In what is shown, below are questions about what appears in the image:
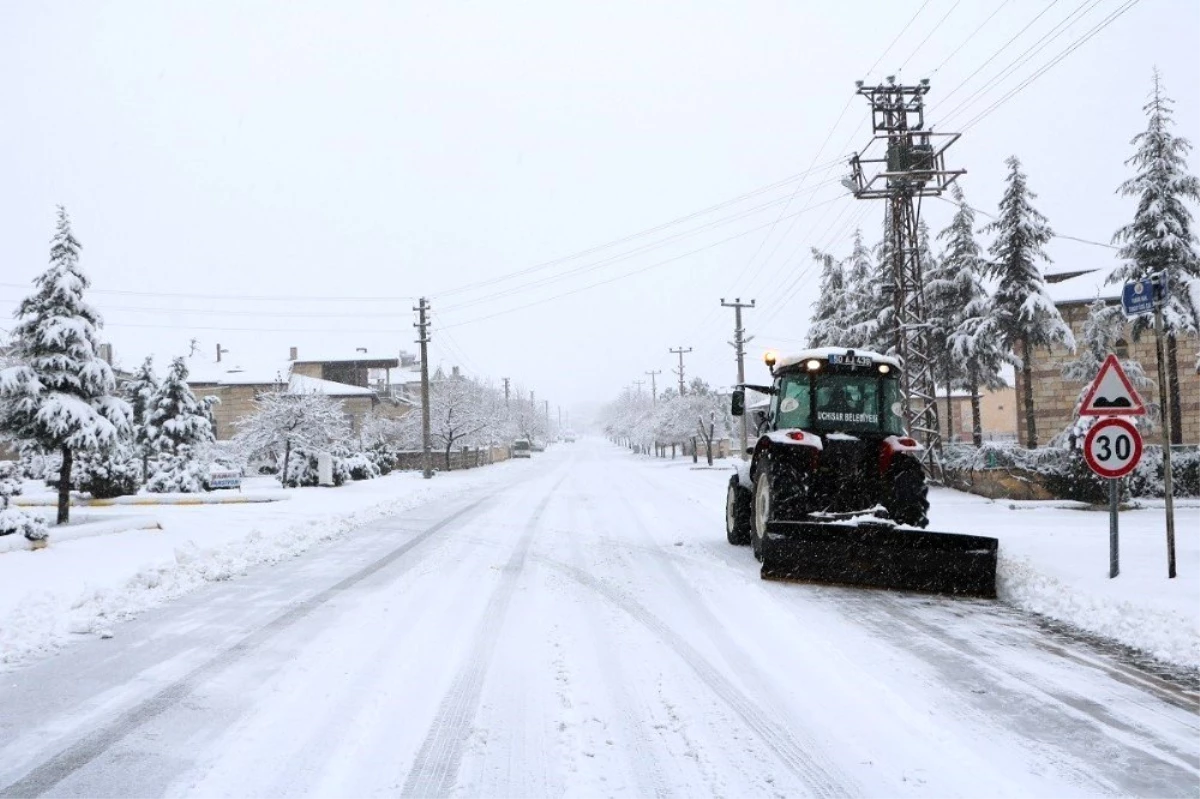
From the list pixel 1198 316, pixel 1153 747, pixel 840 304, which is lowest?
pixel 1153 747

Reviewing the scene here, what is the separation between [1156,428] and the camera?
32.6 metres

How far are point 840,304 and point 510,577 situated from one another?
30.4m

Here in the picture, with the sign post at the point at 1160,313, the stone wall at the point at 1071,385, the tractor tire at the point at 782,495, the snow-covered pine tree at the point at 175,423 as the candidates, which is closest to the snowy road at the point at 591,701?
the tractor tire at the point at 782,495

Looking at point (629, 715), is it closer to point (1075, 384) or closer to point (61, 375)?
point (61, 375)

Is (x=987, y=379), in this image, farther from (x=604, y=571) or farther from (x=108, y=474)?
(x=108, y=474)

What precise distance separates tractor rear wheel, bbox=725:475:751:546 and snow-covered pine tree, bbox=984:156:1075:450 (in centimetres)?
1744

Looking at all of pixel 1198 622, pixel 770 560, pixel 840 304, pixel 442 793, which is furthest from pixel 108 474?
pixel 840 304

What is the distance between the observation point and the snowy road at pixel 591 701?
3.65 meters

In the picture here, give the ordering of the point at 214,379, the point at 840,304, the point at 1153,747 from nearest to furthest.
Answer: the point at 1153,747
the point at 840,304
the point at 214,379

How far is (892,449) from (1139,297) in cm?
288

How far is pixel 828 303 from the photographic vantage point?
123 feet

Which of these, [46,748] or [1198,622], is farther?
[1198,622]

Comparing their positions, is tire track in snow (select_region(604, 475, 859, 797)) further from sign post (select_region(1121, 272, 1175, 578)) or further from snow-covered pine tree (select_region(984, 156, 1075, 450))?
snow-covered pine tree (select_region(984, 156, 1075, 450))

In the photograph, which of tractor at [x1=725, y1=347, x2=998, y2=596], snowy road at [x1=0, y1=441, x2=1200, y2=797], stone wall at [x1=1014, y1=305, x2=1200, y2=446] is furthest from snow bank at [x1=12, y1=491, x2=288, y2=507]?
stone wall at [x1=1014, y1=305, x2=1200, y2=446]
